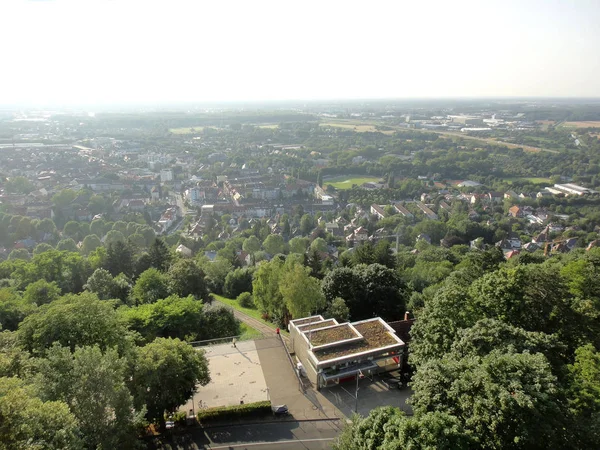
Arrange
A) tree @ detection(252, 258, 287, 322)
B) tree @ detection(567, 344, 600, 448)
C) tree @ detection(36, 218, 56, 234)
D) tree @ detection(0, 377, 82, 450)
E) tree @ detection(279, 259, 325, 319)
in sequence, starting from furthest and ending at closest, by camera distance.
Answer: tree @ detection(36, 218, 56, 234) < tree @ detection(252, 258, 287, 322) < tree @ detection(279, 259, 325, 319) < tree @ detection(567, 344, 600, 448) < tree @ detection(0, 377, 82, 450)

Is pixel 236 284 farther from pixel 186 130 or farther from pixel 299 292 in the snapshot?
pixel 186 130

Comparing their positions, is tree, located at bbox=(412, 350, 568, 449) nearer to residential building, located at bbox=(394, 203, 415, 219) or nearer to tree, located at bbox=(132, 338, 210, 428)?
tree, located at bbox=(132, 338, 210, 428)

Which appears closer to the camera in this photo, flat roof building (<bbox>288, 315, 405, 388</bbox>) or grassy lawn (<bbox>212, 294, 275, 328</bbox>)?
flat roof building (<bbox>288, 315, 405, 388</bbox>)

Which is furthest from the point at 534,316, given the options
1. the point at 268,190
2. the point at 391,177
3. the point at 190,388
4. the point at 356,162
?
the point at 356,162

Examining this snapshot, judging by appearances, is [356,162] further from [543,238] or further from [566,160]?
[543,238]

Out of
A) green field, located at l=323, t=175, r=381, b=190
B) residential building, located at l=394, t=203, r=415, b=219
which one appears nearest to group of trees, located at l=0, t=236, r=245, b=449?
residential building, located at l=394, t=203, r=415, b=219

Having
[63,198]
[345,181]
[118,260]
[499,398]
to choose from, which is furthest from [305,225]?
[499,398]
